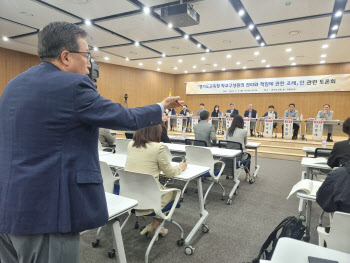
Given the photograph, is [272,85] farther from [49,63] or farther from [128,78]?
[49,63]

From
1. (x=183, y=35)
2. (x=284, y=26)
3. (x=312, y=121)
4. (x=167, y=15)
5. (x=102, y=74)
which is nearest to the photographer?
(x=167, y=15)

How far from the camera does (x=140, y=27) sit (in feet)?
19.3

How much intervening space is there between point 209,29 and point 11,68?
23.8 ft

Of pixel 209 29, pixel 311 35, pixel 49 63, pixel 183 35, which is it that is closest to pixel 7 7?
pixel 183 35

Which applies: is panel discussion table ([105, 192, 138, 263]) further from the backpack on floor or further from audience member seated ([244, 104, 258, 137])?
audience member seated ([244, 104, 258, 137])

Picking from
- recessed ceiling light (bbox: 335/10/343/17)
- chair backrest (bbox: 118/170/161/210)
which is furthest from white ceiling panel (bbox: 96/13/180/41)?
chair backrest (bbox: 118/170/161/210)

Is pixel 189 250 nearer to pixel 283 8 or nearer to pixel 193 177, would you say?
pixel 193 177

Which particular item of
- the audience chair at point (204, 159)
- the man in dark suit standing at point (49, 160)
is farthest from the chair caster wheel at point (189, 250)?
the man in dark suit standing at point (49, 160)

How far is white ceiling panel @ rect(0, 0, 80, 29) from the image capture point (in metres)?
4.56

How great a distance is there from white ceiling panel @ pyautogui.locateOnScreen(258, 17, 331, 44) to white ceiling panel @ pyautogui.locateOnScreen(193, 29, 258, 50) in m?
0.42

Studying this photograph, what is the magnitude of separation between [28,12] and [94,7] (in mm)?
1542

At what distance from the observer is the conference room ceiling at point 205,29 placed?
4.62 metres

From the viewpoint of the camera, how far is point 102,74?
34.3ft

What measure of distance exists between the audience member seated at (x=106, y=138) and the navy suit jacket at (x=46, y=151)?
3.44 meters
